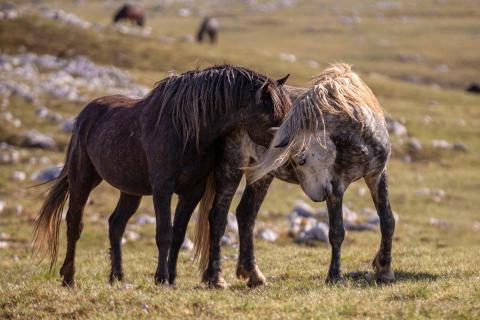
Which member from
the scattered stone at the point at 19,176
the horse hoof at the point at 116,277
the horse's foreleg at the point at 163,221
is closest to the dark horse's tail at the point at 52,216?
the horse hoof at the point at 116,277

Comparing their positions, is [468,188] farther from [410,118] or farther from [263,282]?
[263,282]

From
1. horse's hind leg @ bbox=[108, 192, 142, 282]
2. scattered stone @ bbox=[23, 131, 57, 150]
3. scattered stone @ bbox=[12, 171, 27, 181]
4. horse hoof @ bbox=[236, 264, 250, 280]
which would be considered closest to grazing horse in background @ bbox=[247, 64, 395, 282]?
horse hoof @ bbox=[236, 264, 250, 280]

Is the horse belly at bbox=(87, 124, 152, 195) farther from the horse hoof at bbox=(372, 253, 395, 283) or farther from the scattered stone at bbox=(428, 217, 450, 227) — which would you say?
the scattered stone at bbox=(428, 217, 450, 227)

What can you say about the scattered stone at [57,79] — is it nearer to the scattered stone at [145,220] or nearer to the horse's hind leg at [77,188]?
the scattered stone at [145,220]

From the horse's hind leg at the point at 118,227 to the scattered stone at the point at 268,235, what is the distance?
5576 mm

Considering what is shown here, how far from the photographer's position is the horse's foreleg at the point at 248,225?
10109mm

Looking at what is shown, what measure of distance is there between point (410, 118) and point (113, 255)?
810 inches

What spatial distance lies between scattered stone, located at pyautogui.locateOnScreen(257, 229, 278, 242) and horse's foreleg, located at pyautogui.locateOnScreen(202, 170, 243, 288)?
653 centimetres

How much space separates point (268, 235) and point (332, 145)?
763cm

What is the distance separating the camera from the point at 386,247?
984 cm

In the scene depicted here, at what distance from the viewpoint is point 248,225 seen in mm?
10391

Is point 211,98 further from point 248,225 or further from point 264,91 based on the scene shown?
point 248,225

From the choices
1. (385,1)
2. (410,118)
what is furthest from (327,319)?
(385,1)

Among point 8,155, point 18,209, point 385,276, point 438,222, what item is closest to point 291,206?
point 438,222
